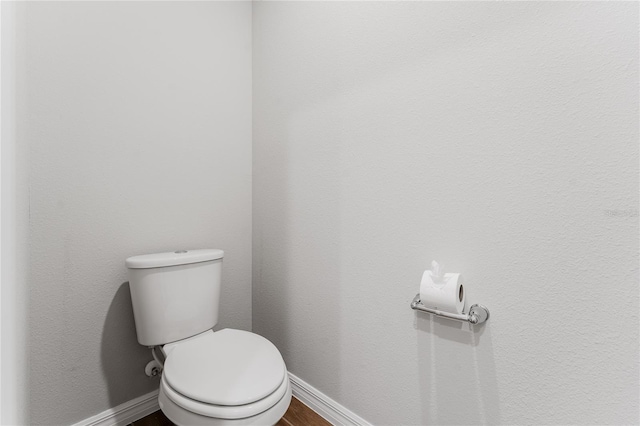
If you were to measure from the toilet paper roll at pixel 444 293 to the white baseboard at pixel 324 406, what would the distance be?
2.05 ft

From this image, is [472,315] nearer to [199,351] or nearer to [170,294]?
[199,351]

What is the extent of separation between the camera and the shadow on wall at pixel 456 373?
87 centimetres

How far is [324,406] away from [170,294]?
0.79 metres

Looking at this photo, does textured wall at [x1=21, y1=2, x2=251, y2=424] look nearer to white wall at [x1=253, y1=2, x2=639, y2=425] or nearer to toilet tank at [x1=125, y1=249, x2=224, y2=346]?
toilet tank at [x1=125, y1=249, x2=224, y2=346]

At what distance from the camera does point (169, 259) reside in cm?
118

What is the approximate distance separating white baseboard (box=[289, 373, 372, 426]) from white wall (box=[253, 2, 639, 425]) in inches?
1.3

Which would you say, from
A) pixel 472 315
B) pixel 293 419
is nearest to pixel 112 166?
pixel 293 419

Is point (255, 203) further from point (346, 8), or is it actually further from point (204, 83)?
point (346, 8)

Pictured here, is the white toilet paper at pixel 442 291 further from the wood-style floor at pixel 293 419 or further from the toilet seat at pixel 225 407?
the wood-style floor at pixel 293 419

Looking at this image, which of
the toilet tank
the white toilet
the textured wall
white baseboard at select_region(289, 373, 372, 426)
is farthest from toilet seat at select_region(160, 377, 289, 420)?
the textured wall

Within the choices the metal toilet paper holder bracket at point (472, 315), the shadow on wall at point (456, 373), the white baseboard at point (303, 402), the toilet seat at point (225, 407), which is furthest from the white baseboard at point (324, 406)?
the metal toilet paper holder bracket at point (472, 315)

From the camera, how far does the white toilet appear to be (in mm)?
856

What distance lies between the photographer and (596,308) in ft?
2.32

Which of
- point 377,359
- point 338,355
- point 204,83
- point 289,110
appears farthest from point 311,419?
point 204,83
